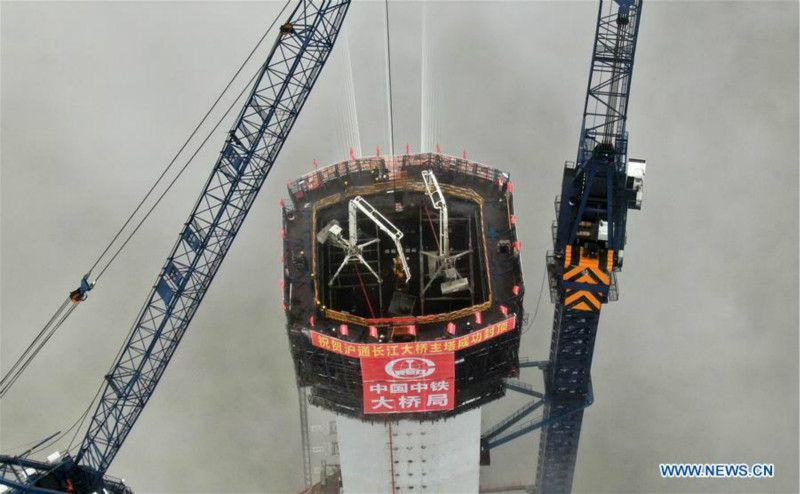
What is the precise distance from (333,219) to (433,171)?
13321 millimetres

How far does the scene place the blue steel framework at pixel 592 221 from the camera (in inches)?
3246

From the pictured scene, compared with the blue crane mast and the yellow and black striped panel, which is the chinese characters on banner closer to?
the yellow and black striped panel

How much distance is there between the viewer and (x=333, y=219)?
101 metres

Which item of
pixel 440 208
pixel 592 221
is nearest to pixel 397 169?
pixel 440 208

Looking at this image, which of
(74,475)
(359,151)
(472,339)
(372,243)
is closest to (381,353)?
(472,339)

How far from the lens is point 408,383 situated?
292ft

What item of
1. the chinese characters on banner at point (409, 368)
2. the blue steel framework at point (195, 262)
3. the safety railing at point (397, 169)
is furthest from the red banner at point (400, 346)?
the safety railing at point (397, 169)

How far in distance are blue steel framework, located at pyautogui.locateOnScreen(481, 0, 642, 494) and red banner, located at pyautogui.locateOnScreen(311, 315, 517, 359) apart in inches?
403

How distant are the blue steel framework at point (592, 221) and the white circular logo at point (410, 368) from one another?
49.5 feet

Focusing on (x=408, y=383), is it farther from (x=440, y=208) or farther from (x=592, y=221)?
(x=592, y=221)

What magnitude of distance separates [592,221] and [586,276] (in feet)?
18.3

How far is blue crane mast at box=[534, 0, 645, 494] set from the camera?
270 feet

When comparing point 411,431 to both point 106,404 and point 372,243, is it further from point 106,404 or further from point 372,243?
point 106,404

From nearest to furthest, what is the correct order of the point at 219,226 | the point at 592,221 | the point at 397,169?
the point at 592,221 → the point at 219,226 → the point at 397,169
